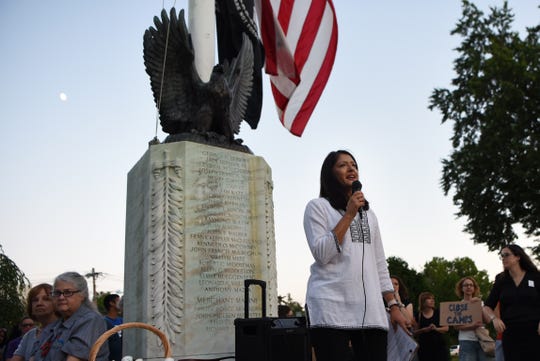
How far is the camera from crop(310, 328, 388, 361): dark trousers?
3.62 m

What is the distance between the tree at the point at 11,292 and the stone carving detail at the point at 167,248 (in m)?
12.6

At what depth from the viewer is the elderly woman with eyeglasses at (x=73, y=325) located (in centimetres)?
436

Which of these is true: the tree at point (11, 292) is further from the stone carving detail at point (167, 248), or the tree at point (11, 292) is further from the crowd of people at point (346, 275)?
the crowd of people at point (346, 275)

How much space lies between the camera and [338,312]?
12.0 ft

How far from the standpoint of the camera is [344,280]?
3.75m

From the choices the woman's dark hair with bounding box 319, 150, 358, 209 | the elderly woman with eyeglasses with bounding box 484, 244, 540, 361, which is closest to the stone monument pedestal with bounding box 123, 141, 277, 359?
the woman's dark hair with bounding box 319, 150, 358, 209

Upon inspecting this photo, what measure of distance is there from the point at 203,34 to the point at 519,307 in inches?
189

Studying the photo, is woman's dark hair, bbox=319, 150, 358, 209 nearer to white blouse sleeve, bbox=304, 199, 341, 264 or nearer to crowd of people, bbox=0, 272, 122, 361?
white blouse sleeve, bbox=304, 199, 341, 264

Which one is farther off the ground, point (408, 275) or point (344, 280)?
point (408, 275)

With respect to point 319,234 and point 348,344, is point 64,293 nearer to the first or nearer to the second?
point 319,234

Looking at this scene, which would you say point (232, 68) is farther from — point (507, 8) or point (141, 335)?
point (507, 8)

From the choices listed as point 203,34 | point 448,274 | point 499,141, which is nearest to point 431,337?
point 203,34

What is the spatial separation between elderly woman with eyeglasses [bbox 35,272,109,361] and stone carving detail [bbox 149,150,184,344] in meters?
1.04

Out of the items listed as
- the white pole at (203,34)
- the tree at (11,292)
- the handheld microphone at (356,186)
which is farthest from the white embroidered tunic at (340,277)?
the tree at (11,292)
